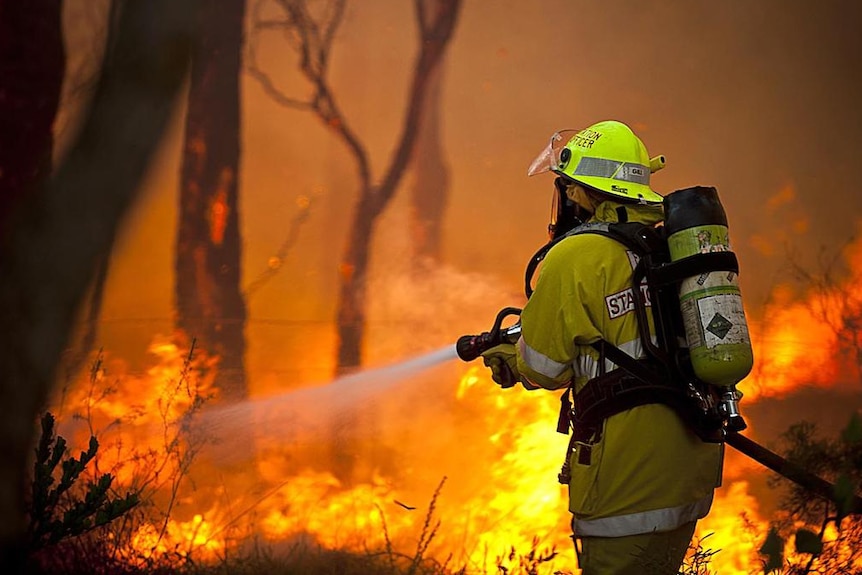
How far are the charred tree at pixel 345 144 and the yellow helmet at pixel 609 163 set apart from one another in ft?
5.61

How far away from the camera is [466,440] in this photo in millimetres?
4473

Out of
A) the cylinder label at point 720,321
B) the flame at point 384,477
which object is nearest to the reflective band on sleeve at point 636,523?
the cylinder label at point 720,321

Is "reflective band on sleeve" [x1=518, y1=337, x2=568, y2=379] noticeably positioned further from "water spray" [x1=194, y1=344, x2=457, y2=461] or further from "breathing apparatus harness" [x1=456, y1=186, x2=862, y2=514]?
"water spray" [x1=194, y1=344, x2=457, y2=461]

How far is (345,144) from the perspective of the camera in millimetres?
4512

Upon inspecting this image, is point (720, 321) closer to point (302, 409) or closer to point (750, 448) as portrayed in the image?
point (750, 448)

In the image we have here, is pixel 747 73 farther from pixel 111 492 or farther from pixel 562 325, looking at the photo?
pixel 111 492

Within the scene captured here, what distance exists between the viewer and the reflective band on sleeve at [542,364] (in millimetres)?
2613

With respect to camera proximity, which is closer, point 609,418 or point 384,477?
point 609,418

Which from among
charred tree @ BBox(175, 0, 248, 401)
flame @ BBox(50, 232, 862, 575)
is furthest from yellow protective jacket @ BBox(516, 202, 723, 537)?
charred tree @ BBox(175, 0, 248, 401)

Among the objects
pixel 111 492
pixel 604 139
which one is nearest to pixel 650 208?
pixel 604 139

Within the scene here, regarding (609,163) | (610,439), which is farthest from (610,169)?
(610,439)

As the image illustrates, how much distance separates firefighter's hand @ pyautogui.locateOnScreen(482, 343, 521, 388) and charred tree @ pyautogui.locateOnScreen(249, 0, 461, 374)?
164 centimetres

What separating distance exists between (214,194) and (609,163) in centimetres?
227

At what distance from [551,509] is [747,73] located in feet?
8.26
